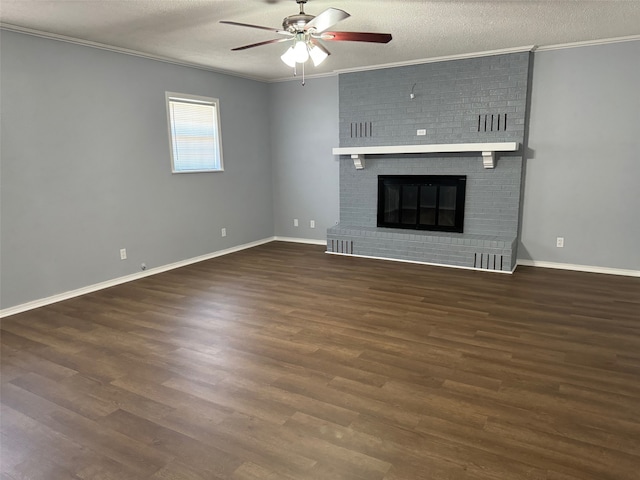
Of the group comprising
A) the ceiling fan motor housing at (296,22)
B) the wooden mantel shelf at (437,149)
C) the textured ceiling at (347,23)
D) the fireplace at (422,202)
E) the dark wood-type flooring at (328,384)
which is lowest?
the dark wood-type flooring at (328,384)

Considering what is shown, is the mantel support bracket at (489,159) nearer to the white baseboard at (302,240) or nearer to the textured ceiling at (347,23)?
the textured ceiling at (347,23)

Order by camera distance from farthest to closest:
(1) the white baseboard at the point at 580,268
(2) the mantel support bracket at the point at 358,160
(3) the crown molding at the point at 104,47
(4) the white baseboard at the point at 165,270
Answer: (2) the mantel support bracket at the point at 358,160
(1) the white baseboard at the point at 580,268
(4) the white baseboard at the point at 165,270
(3) the crown molding at the point at 104,47

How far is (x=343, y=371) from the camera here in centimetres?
272

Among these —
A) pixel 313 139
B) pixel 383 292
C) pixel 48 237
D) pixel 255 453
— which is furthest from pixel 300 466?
pixel 313 139

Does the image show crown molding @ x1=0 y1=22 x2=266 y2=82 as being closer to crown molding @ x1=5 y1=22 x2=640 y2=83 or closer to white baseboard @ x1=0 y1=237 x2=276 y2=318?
crown molding @ x1=5 y1=22 x2=640 y2=83

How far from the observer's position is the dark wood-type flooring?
1.93m

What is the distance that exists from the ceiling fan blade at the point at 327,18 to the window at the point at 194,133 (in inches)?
115

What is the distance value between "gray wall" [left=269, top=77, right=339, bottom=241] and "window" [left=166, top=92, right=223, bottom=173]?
1216 millimetres

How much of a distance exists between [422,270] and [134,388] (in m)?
3.54

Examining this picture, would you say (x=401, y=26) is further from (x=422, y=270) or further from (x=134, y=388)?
(x=134, y=388)

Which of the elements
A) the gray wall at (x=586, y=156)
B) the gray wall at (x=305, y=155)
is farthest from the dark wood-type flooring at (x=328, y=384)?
the gray wall at (x=305, y=155)

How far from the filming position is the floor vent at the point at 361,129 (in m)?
5.88

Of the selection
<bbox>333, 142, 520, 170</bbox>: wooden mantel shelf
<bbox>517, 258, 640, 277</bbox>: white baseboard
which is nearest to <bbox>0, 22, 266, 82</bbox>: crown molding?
<bbox>333, 142, 520, 170</bbox>: wooden mantel shelf

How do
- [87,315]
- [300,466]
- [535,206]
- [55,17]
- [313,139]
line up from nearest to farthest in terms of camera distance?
[300,466] < [55,17] < [87,315] < [535,206] < [313,139]
